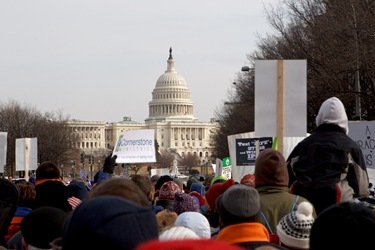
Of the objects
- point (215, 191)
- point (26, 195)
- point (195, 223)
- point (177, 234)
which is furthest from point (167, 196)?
point (177, 234)

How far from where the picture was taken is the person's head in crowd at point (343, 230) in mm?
2980

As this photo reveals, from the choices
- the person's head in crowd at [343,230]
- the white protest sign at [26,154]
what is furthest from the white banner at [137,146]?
the person's head in crowd at [343,230]

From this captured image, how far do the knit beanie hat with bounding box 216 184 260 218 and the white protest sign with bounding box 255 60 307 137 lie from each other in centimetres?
425

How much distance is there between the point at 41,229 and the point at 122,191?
148 cm

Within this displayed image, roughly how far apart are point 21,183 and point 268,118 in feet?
7.87

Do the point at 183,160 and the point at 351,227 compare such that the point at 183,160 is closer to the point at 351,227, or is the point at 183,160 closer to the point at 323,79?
the point at 323,79

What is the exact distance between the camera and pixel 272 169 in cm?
639

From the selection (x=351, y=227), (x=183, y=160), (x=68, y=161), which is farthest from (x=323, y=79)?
(x=183, y=160)

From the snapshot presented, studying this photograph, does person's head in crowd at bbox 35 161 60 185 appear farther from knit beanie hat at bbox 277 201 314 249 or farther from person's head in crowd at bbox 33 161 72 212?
knit beanie hat at bbox 277 201 314 249

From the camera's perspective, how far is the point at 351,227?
305cm

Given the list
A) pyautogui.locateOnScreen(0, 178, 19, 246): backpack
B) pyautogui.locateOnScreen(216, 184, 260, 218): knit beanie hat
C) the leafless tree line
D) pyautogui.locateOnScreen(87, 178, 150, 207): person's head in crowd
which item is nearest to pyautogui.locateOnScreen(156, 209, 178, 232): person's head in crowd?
pyautogui.locateOnScreen(216, 184, 260, 218): knit beanie hat

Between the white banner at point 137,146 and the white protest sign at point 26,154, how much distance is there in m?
1.91

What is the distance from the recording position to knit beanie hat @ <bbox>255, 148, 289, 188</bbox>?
6379 mm

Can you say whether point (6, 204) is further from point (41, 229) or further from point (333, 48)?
point (333, 48)
